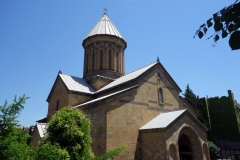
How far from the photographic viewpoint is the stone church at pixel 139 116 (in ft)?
26.7

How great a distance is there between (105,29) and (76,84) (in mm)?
5910

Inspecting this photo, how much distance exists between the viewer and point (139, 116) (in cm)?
945

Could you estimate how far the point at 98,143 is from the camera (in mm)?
8102

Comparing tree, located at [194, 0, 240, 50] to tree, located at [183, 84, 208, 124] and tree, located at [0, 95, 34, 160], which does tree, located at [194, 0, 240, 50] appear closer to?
tree, located at [0, 95, 34, 160]

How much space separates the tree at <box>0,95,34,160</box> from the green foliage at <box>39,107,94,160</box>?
3.99ft

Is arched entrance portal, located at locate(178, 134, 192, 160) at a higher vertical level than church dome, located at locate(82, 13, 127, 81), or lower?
lower

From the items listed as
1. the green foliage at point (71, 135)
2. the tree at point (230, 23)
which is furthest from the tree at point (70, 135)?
the tree at point (230, 23)

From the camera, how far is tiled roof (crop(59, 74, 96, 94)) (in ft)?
41.3

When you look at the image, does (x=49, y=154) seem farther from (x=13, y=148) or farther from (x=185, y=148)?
(x=185, y=148)

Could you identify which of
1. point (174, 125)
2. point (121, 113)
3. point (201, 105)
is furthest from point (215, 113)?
point (121, 113)

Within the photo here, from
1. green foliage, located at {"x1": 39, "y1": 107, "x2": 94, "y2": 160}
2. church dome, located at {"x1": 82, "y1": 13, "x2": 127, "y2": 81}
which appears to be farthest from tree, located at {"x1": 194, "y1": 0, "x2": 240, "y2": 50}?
church dome, located at {"x1": 82, "y1": 13, "x2": 127, "y2": 81}

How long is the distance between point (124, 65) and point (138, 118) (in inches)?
308

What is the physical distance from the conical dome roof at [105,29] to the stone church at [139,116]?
418cm

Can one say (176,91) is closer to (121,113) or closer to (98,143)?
(121,113)
